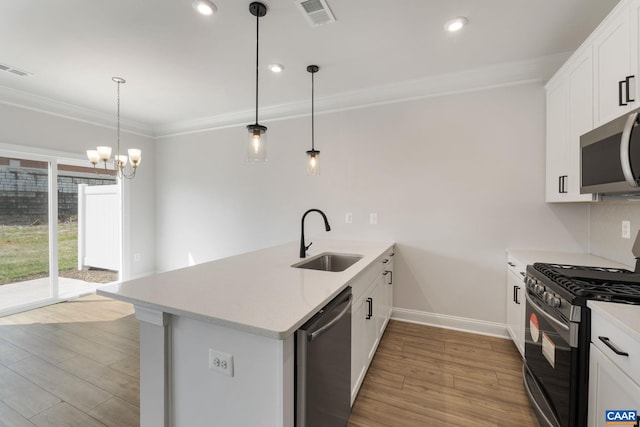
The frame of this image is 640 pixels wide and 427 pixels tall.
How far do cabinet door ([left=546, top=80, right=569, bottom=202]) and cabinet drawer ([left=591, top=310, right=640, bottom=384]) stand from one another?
1355mm

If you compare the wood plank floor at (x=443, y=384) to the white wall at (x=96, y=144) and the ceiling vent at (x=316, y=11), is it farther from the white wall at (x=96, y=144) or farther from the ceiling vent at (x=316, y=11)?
the white wall at (x=96, y=144)

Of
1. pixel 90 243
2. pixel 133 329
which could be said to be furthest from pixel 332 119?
pixel 90 243

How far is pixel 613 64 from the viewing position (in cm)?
160

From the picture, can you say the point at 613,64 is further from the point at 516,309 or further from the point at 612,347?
the point at 516,309

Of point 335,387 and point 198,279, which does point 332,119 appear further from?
point 335,387

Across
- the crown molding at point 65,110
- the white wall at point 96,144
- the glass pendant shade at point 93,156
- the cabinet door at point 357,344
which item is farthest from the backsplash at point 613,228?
the crown molding at point 65,110

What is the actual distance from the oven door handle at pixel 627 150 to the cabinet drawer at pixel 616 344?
0.66m

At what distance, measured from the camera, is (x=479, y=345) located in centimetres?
262

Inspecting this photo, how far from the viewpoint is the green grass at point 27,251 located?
3.40m

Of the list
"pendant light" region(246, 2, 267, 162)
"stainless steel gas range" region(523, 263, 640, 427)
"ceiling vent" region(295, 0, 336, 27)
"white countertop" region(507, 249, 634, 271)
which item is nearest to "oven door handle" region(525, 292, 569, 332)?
"stainless steel gas range" region(523, 263, 640, 427)

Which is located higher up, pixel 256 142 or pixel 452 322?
pixel 256 142

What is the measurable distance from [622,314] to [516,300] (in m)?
1.40

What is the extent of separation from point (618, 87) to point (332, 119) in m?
2.53

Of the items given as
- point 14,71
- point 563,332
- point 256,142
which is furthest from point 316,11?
point 14,71
